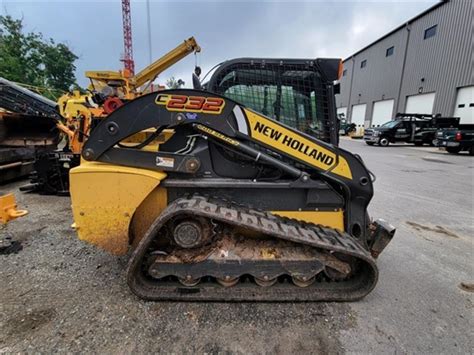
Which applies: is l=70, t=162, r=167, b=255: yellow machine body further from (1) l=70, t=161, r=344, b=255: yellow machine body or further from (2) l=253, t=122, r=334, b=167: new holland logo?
(2) l=253, t=122, r=334, b=167: new holland logo

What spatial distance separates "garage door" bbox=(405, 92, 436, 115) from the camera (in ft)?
75.0

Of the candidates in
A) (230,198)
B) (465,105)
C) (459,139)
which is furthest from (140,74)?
(465,105)

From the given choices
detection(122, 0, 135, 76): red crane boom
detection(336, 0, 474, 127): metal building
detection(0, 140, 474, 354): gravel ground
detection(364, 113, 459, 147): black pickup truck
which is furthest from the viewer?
detection(122, 0, 135, 76): red crane boom

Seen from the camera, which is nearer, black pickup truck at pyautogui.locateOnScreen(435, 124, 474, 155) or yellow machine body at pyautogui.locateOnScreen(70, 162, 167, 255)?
yellow machine body at pyautogui.locateOnScreen(70, 162, 167, 255)

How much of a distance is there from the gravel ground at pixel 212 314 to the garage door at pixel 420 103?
25.1 metres

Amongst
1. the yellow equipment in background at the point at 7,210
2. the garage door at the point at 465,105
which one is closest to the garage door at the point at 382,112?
the garage door at the point at 465,105

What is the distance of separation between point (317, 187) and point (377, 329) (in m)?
1.26

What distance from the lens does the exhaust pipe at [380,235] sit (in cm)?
269

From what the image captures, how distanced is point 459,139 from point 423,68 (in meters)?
12.8

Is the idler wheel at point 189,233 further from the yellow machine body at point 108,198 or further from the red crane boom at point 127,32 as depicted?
the red crane boom at point 127,32

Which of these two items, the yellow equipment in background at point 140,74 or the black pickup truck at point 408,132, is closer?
the yellow equipment in background at point 140,74

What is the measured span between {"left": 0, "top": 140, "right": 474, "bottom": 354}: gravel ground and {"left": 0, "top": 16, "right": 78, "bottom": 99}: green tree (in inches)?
1068

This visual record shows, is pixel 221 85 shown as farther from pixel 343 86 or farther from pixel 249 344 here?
pixel 343 86

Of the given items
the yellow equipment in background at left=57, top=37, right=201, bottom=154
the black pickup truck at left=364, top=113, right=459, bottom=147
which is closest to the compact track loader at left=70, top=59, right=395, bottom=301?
the yellow equipment in background at left=57, top=37, right=201, bottom=154
